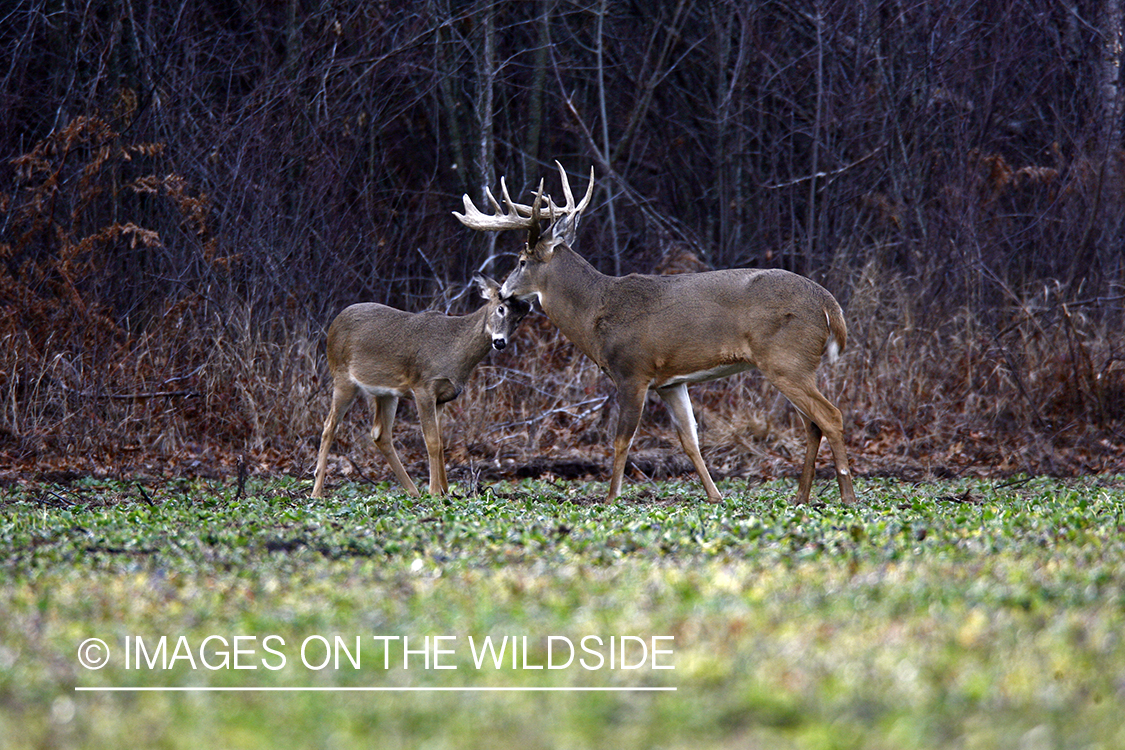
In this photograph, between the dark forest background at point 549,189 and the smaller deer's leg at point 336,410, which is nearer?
the smaller deer's leg at point 336,410

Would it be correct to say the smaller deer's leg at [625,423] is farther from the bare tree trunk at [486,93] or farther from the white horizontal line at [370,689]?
the bare tree trunk at [486,93]

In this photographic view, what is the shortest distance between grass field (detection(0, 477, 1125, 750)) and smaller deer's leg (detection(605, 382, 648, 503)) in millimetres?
2091

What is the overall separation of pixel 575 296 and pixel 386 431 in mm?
1906

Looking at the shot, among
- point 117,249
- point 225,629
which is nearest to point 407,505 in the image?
point 225,629

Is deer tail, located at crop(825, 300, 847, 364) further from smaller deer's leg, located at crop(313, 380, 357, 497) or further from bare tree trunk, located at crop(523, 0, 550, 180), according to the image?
bare tree trunk, located at crop(523, 0, 550, 180)

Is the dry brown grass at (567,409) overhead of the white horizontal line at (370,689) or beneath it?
beneath

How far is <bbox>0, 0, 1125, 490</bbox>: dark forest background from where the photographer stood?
11914 mm

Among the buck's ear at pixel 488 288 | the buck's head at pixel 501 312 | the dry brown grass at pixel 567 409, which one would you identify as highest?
the buck's ear at pixel 488 288

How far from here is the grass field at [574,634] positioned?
2.98 metres

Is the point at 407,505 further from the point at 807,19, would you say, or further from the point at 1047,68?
the point at 1047,68

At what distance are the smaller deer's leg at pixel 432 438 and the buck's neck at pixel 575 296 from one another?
116 centimetres

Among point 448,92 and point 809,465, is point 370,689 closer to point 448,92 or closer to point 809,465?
point 809,465

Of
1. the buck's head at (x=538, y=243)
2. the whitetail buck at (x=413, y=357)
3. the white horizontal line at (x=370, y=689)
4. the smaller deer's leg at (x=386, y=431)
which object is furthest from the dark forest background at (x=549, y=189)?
the white horizontal line at (x=370, y=689)

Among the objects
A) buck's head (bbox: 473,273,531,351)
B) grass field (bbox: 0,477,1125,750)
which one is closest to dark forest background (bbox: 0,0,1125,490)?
buck's head (bbox: 473,273,531,351)
